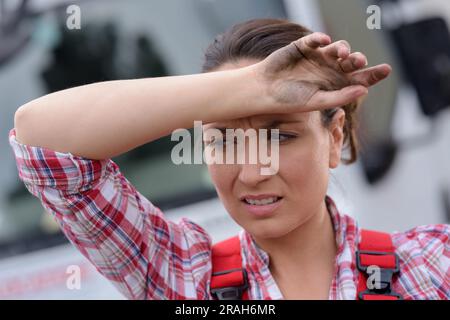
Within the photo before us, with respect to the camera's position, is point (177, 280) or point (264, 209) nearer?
point (264, 209)

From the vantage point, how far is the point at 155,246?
1573 mm

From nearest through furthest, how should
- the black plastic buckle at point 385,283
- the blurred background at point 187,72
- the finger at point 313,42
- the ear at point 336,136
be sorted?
the finger at point 313,42 < the black plastic buckle at point 385,283 < the ear at point 336,136 < the blurred background at point 187,72

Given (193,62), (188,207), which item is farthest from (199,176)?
(193,62)

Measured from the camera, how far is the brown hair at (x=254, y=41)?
1.57 metres

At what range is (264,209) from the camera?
145 centimetres

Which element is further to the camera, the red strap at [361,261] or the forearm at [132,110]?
the red strap at [361,261]

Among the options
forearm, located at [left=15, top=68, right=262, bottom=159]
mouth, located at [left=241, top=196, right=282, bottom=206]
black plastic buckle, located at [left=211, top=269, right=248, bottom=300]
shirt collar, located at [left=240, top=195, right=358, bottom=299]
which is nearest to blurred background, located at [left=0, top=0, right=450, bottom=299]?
shirt collar, located at [left=240, top=195, right=358, bottom=299]

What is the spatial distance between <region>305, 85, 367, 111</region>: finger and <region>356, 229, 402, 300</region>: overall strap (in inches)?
16.0

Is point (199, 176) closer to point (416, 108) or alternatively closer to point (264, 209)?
point (416, 108)

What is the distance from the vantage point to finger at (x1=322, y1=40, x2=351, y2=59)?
124cm

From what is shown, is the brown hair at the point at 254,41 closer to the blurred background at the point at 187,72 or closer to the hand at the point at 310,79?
the hand at the point at 310,79

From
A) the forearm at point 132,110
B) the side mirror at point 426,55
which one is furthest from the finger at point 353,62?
the side mirror at point 426,55

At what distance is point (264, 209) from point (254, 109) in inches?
8.8

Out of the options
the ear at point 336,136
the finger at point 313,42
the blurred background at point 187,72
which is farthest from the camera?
the blurred background at point 187,72
